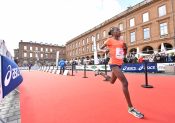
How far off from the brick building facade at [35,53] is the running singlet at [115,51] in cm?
7053

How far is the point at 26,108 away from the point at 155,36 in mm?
31503

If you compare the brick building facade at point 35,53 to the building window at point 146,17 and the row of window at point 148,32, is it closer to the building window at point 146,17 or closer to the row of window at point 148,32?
the row of window at point 148,32

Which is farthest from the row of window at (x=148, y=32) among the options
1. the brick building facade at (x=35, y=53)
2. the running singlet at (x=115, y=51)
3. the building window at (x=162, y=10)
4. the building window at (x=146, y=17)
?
the brick building facade at (x=35, y=53)

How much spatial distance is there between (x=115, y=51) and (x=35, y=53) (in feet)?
265

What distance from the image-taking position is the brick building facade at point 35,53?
3024 inches

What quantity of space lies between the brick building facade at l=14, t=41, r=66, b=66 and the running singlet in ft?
231

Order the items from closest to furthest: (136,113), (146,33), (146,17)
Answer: (136,113)
(146,17)
(146,33)

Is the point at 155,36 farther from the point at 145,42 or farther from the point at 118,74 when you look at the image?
the point at 118,74

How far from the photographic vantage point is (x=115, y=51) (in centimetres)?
410

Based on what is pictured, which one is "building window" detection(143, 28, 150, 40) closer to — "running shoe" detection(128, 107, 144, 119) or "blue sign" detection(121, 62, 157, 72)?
"blue sign" detection(121, 62, 157, 72)

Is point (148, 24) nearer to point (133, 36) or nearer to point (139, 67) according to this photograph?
point (133, 36)

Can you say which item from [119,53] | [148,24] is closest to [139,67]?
[119,53]

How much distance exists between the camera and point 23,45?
7775cm

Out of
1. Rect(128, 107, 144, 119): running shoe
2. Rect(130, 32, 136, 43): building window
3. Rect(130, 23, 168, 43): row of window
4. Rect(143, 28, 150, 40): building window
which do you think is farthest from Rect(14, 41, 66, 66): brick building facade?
Rect(128, 107, 144, 119): running shoe
